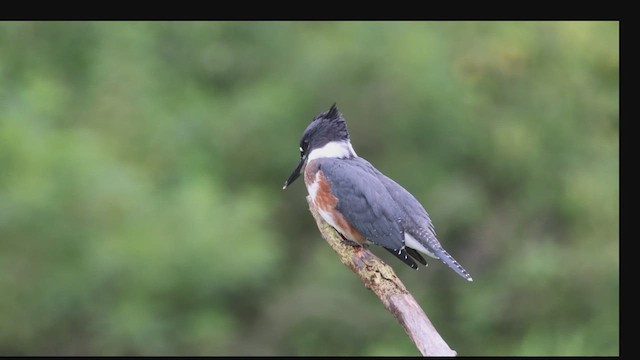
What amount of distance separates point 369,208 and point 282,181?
4724mm

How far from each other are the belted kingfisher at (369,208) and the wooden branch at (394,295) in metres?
0.08

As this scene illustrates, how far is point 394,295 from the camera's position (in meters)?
2.80

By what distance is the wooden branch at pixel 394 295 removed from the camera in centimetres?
254

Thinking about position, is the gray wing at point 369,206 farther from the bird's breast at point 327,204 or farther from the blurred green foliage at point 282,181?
the blurred green foliage at point 282,181

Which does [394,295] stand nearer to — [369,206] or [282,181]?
[369,206]

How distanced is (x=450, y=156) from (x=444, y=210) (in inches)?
28.3

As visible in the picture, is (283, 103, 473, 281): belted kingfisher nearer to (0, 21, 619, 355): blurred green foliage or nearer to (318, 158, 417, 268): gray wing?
(318, 158, 417, 268): gray wing

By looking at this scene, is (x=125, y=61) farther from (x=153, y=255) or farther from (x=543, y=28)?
(x=543, y=28)

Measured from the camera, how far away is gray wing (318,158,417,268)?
3.26 m

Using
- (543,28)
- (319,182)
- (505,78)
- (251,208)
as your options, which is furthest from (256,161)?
(319,182)

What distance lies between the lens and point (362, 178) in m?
3.36

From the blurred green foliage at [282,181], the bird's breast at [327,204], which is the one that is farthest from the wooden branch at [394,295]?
the blurred green foliage at [282,181]

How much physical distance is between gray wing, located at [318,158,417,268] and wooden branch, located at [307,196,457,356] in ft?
0.30

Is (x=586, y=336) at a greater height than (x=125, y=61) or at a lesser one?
lesser
